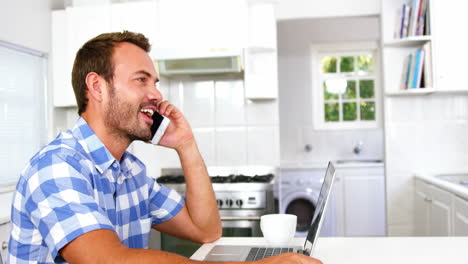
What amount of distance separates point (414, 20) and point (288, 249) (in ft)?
8.26

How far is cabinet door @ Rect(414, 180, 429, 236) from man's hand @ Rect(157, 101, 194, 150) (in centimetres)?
214

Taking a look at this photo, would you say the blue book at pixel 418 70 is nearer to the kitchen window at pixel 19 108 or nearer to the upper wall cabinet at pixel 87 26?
the upper wall cabinet at pixel 87 26

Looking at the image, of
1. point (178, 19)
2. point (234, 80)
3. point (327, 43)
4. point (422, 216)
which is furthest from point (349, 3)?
point (327, 43)

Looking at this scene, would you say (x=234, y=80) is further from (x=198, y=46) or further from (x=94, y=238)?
(x=94, y=238)

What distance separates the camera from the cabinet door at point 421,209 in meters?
3.29

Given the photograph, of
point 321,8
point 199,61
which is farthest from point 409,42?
point 199,61

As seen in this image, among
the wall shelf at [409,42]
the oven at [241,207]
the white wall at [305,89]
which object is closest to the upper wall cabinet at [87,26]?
the oven at [241,207]

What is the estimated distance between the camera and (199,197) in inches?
64.2

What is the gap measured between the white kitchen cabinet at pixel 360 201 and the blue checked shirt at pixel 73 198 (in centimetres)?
380

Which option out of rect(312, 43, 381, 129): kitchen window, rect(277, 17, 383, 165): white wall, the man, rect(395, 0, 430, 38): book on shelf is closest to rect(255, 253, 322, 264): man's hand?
the man

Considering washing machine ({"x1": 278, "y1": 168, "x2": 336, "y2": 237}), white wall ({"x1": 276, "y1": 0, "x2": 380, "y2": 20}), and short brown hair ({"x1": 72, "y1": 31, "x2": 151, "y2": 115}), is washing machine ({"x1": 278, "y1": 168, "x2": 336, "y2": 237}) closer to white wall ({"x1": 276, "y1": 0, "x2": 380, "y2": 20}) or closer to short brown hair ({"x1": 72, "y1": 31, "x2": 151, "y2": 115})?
white wall ({"x1": 276, "y1": 0, "x2": 380, "y2": 20})

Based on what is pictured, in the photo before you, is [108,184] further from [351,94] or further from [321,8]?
[351,94]

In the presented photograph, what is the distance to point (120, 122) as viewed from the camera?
1.35 m

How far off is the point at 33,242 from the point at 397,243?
1.01m
